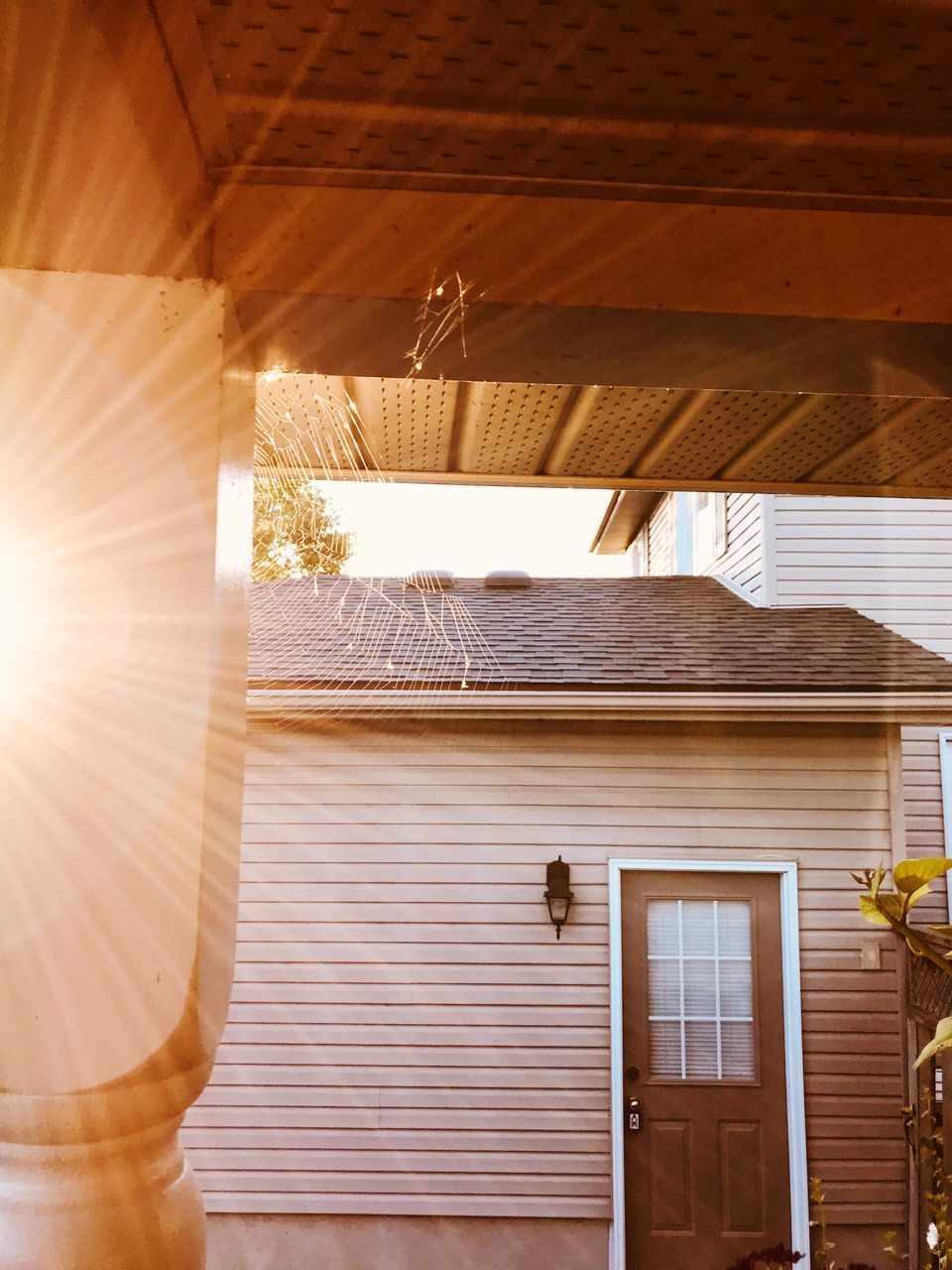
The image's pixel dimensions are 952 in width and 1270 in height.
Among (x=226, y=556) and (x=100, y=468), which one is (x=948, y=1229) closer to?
(x=226, y=556)

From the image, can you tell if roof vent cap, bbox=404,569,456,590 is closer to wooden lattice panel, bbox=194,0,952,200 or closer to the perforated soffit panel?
the perforated soffit panel

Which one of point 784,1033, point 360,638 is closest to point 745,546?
point 360,638

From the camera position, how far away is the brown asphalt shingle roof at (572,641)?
4.94 metres

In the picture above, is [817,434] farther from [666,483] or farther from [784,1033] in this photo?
[784,1033]

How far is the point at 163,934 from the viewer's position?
75 centimetres

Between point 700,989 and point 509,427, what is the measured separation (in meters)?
4.26

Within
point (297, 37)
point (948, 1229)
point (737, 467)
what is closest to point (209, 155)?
point (297, 37)

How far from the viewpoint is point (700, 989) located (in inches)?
195

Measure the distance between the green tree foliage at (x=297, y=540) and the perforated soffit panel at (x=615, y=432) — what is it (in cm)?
311

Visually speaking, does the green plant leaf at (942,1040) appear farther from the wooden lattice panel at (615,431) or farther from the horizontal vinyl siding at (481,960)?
the horizontal vinyl siding at (481,960)

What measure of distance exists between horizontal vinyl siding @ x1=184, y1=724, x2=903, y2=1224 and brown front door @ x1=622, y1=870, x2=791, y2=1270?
163mm

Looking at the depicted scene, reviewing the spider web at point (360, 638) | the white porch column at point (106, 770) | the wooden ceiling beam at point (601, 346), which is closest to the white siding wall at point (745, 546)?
the spider web at point (360, 638)

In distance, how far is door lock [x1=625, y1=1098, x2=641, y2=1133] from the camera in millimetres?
4738

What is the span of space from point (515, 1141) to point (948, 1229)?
10.4 feet
